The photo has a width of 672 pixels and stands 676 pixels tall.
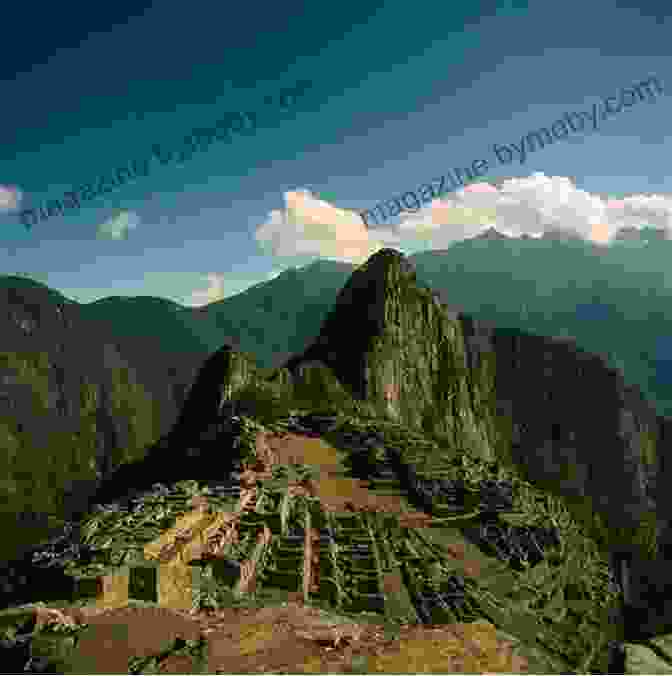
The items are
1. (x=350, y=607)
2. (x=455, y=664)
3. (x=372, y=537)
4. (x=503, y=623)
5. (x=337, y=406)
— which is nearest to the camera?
(x=455, y=664)

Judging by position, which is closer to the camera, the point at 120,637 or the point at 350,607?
the point at 120,637

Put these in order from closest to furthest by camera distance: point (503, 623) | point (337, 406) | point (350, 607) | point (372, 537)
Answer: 1. point (350, 607)
2. point (503, 623)
3. point (372, 537)
4. point (337, 406)

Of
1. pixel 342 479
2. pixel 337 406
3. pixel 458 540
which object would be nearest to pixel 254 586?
pixel 458 540

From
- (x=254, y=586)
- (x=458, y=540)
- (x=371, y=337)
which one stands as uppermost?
(x=371, y=337)

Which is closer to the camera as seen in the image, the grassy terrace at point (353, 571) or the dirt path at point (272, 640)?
the dirt path at point (272, 640)

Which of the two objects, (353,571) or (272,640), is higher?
(272,640)

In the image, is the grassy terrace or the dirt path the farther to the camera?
the grassy terrace

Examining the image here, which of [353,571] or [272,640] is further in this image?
[353,571]

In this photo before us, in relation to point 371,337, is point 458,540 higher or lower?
lower

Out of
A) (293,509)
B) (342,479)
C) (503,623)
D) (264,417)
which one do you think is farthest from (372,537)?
(264,417)

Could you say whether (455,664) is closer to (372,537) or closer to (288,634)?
(288,634)
